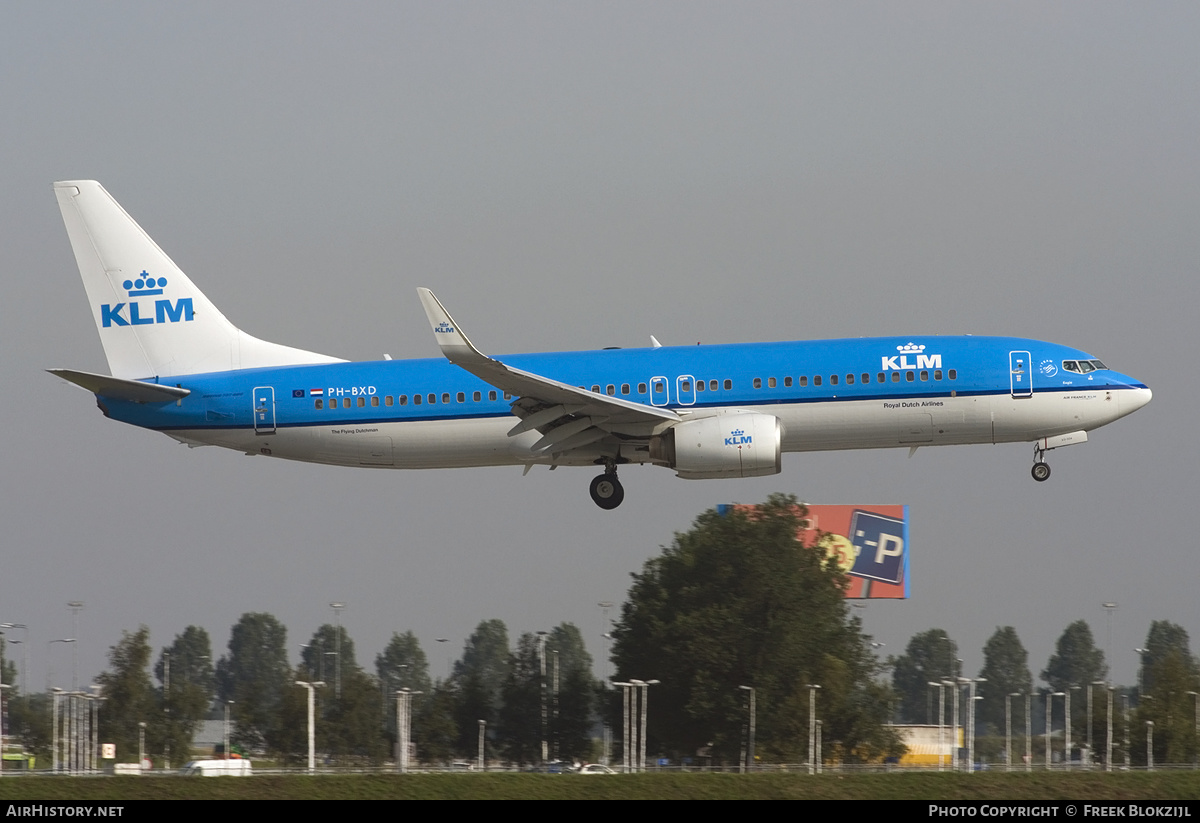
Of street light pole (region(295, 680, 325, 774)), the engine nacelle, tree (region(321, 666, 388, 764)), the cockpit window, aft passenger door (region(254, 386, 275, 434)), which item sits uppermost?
the cockpit window

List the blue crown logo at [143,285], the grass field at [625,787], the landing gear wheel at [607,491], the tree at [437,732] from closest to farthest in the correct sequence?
the grass field at [625,787], the landing gear wheel at [607,491], the blue crown logo at [143,285], the tree at [437,732]

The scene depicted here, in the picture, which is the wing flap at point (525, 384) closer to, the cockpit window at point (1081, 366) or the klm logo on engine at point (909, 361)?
the klm logo on engine at point (909, 361)

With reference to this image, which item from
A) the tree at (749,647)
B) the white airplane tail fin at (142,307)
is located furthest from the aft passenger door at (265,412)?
the tree at (749,647)

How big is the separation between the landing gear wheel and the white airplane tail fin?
9.33 meters

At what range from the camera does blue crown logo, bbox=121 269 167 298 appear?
46719 mm

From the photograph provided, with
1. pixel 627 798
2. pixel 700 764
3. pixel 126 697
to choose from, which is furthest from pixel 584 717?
pixel 627 798

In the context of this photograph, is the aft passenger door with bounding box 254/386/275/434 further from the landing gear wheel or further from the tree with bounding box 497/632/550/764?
the tree with bounding box 497/632/550/764

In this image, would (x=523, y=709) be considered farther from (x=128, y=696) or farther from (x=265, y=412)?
(x=265, y=412)

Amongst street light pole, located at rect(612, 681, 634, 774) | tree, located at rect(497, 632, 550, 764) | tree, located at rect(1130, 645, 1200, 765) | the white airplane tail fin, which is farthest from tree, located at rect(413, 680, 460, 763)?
the white airplane tail fin

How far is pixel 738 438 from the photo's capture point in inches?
1574

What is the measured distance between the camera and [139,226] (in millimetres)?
47500

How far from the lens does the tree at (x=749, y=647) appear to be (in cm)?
8438
